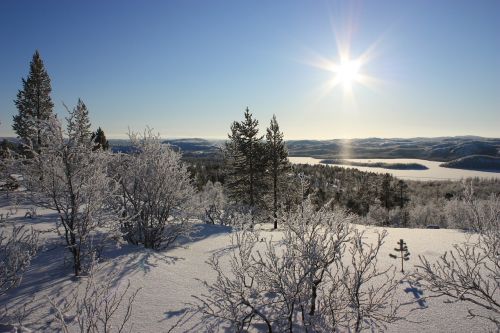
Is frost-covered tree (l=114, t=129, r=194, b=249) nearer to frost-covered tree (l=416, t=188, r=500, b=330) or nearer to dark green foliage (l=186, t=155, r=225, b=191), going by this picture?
frost-covered tree (l=416, t=188, r=500, b=330)

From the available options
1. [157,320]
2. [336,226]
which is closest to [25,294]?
[157,320]

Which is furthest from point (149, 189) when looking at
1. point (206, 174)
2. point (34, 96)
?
point (206, 174)

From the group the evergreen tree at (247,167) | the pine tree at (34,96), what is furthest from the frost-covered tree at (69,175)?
the pine tree at (34,96)

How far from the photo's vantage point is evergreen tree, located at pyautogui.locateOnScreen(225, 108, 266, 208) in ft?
89.3

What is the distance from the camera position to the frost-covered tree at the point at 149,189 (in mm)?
13633

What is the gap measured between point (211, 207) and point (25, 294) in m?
16.8

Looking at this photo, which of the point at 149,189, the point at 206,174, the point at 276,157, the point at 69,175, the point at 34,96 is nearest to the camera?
the point at 69,175

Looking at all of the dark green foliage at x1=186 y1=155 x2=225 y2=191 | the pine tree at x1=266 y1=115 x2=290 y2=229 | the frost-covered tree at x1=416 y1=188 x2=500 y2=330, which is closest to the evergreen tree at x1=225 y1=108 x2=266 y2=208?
the pine tree at x1=266 y1=115 x2=290 y2=229

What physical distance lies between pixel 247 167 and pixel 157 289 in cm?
1864

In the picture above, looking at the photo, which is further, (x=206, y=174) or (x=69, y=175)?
(x=206, y=174)

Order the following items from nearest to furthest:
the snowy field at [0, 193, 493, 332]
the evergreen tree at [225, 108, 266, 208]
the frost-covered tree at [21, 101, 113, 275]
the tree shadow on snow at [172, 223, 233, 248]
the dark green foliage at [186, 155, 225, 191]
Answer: the snowy field at [0, 193, 493, 332] < the frost-covered tree at [21, 101, 113, 275] < the tree shadow on snow at [172, 223, 233, 248] < the evergreen tree at [225, 108, 266, 208] < the dark green foliage at [186, 155, 225, 191]

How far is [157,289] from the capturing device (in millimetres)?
9406

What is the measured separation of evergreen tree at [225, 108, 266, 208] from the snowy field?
12994mm

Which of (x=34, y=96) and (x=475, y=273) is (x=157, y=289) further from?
(x=34, y=96)
